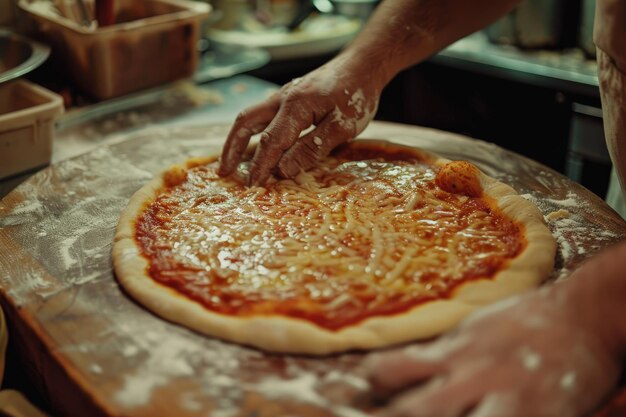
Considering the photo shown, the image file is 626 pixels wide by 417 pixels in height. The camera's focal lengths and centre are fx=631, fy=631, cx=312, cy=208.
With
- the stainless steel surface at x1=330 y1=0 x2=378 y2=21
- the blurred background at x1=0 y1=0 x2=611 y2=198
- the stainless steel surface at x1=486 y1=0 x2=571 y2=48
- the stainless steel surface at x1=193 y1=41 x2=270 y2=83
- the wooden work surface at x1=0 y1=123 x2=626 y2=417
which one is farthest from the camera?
the stainless steel surface at x1=330 y1=0 x2=378 y2=21

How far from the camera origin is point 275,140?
2.53 m

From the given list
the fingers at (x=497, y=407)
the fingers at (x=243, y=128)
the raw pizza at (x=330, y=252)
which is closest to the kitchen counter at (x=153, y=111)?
the fingers at (x=243, y=128)

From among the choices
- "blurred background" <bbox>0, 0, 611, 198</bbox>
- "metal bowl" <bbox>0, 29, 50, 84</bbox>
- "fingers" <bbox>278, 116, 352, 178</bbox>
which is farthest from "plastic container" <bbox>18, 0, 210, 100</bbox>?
"fingers" <bbox>278, 116, 352, 178</bbox>

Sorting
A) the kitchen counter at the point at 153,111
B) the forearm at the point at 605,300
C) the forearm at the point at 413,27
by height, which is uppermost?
the forearm at the point at 413,27

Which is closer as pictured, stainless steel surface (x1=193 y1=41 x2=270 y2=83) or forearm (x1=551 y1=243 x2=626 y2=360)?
forearm (x1=551 y1=243 x2=626 y2=360)

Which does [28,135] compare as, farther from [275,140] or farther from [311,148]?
[311,148]

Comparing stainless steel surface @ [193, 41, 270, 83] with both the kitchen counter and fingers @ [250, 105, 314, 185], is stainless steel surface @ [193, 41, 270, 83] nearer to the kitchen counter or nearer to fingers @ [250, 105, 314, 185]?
the kitchen counter

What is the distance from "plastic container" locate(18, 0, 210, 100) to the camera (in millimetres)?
3279

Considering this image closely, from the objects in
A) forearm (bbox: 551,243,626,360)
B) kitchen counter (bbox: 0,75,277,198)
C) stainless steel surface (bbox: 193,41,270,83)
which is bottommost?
kitchen counter (bbox: 0,75,277,198)

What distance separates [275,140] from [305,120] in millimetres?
151

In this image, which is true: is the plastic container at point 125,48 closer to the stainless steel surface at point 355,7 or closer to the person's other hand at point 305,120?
the person's other hand at point 305,120

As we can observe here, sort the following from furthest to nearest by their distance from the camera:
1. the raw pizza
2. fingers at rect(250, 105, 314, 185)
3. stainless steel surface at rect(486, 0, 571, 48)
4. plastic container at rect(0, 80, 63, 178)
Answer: stainless steel surface at rect(486, 0, 571, 48) < plastic container at rect(0, 80, 63, 178) < fingers at rect(250, 105, 314, 185) < the raw pizza

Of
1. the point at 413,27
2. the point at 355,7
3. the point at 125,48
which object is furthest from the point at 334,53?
the point at 413,27

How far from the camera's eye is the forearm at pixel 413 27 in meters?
2.77
